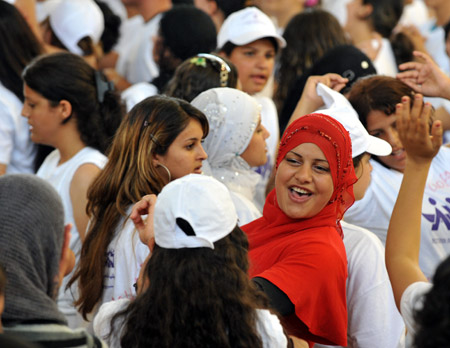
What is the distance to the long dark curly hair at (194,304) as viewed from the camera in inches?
79.0

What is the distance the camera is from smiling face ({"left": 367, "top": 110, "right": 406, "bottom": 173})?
345 centimetres

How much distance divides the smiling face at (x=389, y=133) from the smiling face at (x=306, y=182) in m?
0.92

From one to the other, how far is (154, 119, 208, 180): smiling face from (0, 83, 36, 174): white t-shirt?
1.38 meters

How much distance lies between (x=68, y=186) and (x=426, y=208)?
1.71 m

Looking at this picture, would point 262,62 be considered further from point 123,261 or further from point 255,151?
point 123,261

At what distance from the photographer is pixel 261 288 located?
232 centimetres

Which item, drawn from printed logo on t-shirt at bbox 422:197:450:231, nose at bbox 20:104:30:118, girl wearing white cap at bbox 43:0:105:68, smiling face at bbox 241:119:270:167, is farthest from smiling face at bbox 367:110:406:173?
girl wearing white cap at bbox 43:0:105:68

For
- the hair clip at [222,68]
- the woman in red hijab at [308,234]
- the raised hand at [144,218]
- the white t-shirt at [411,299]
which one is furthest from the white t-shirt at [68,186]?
the white t-shirt at [411,299]

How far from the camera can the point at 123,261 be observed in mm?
2756

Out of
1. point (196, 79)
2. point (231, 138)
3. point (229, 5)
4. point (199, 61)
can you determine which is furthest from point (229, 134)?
point (229, 5)

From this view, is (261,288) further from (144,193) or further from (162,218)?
(144,193)

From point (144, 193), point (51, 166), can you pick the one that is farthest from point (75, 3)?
point (144, 193)

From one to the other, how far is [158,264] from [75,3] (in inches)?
144

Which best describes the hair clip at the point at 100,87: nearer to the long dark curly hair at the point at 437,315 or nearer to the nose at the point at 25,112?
the nose at the point at 25,112
